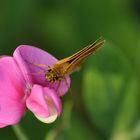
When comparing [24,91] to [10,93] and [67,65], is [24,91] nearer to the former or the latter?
[10,93]

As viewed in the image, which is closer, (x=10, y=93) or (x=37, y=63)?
(x=10, y=93)

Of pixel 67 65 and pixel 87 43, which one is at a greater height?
pixel 67 65

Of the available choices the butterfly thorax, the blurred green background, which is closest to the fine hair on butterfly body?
the butterfly thorax

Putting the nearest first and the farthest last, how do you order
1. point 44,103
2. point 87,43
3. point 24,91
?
1. point 44,103
2. point 24,91
3. point 87,43

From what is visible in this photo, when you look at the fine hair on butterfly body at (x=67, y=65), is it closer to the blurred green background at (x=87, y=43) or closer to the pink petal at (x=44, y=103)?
the pink petal at (x=44, y=103)

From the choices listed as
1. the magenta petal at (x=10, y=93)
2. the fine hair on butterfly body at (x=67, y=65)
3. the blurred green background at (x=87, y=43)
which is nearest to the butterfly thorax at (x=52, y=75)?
the fine hair on butterfly body at (x=67, y=65)

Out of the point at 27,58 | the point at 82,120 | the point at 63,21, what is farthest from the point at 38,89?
the point at 63,21

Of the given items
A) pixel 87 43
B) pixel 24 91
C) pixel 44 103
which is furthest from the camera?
pixel 87 43

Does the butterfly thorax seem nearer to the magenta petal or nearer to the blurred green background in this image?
the magenta petal

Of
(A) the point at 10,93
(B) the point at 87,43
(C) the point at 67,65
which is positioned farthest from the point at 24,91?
(B) the point at 87,43
